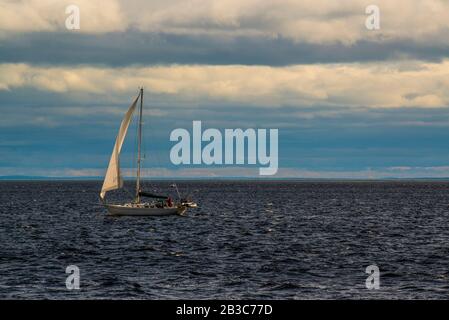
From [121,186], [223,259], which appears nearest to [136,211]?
[121,186]

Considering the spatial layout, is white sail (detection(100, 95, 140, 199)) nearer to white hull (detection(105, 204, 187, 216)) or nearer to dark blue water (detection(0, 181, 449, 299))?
white hull (detection(105, 204, 187, 216))

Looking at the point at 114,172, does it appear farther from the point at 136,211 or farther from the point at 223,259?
the point at 223,259

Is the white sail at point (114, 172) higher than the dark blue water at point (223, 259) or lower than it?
higher

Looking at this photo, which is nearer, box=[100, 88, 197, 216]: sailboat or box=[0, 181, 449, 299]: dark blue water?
box=[0, 181, 449, 299]: dark blue water

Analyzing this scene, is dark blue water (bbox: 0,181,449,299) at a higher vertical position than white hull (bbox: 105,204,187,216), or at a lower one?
lower

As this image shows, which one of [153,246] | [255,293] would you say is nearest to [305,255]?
[153,246]

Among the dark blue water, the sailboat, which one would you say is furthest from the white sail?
the dark blue water

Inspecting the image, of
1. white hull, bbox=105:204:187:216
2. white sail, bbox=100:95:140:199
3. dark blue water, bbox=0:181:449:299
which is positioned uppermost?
white sail, bbox=100:95:140:199

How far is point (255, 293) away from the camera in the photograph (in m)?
37.9

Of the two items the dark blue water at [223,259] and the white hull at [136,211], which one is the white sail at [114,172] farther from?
the dark blue water at [223,259]

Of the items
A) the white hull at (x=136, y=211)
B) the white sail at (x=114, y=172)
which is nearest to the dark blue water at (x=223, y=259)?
the white hull at (x=136, y=211)
